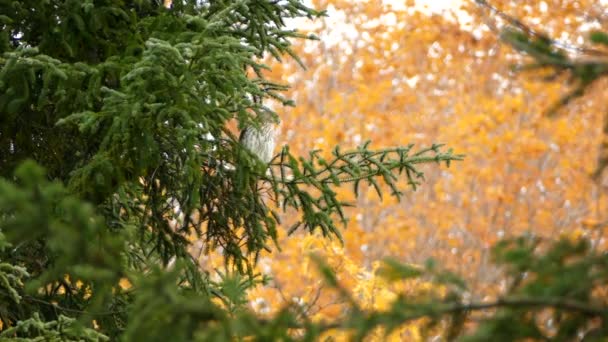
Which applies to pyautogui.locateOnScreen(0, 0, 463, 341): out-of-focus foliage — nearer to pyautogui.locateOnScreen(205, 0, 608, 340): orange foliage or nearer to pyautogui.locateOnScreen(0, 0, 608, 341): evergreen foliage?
pyautogui.locateOnScreen(0, 0, 608, 341): evergreen foliage

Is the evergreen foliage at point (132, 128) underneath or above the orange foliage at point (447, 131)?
underneath

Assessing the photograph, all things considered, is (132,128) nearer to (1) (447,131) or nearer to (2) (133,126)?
(2) (133,126)

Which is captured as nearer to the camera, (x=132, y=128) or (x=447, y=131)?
(x=132, y=128)

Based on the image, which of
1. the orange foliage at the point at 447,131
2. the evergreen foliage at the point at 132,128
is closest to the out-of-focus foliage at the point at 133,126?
the evergreen foliage at the point at 132,128

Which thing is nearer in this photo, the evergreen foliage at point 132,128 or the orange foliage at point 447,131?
the evergreen foliage at point 132,128

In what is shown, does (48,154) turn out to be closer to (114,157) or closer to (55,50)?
(55,50)

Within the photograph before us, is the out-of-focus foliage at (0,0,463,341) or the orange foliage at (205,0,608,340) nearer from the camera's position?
the out-of-focus foliage at (0,0,463,341)

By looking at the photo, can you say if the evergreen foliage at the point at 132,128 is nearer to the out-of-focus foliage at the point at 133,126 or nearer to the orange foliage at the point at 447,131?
the out-of-focus foliage at the point at 133,126

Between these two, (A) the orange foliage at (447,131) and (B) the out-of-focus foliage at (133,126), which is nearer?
(B) the out-of-focus foliage at (133,126)

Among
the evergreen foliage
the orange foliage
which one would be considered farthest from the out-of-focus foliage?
the orange foliage

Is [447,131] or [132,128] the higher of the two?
[447,131]

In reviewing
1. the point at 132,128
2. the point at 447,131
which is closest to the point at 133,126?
the point at 132,128

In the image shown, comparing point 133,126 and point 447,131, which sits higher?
point 447,131

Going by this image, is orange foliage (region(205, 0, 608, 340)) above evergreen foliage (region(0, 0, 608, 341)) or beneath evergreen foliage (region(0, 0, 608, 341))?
above
